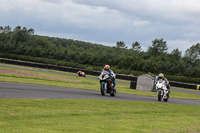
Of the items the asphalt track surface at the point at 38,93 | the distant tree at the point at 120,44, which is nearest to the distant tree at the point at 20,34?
the distant tree at the point at 120,44

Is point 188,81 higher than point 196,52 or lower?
lower

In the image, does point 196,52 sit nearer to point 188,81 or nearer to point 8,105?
point 188,81

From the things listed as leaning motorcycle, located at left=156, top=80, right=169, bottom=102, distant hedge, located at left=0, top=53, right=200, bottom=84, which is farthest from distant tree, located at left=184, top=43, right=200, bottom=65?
leaning motorcycle, located at left=156, top=80, right=169, bottom=102

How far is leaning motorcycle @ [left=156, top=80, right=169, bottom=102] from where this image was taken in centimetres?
2091

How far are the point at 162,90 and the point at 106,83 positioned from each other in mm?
3947

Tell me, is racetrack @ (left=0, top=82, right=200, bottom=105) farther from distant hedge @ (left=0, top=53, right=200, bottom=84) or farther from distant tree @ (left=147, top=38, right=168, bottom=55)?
distant tree @ (left=147, top=38, right=168, bottom=55)

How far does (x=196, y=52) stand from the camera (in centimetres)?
9662

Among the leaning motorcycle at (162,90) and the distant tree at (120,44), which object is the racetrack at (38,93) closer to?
the leaning motorcycle at (162,90)

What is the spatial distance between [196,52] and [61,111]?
3580 inches

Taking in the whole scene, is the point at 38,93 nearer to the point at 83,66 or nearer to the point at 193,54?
the point at 83,66

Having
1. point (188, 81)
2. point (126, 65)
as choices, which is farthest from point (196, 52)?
point (188, 81)

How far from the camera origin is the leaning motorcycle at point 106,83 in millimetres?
19125

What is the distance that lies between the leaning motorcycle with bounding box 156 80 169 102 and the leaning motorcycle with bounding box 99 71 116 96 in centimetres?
291

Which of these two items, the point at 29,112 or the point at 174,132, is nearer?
the point at 174,132
